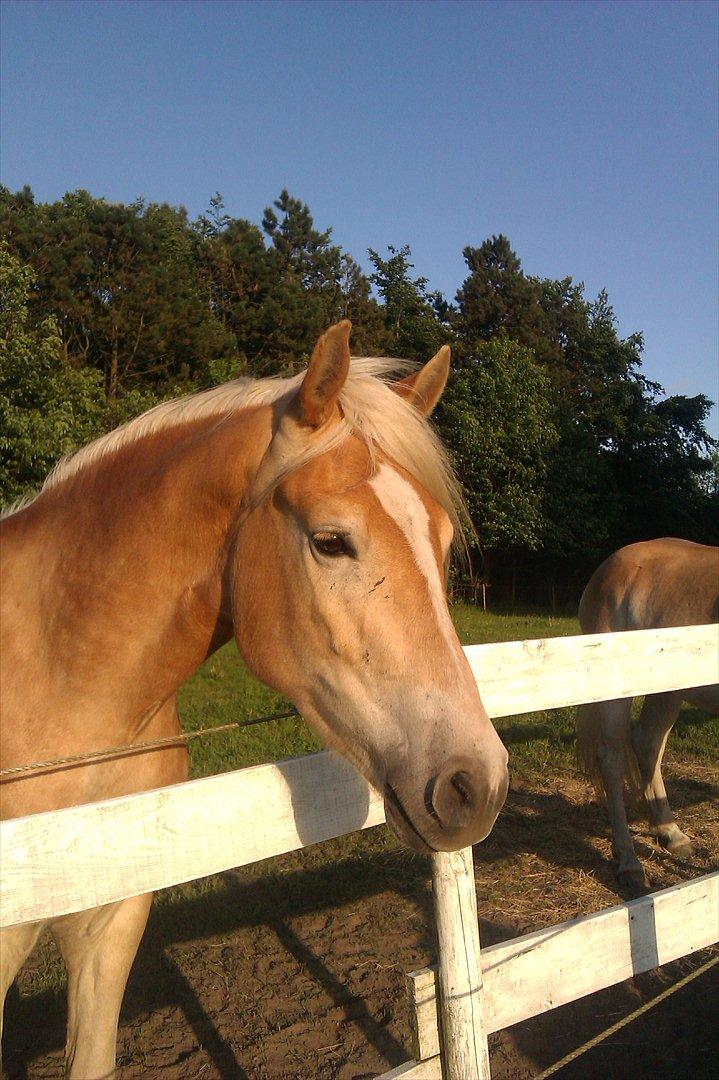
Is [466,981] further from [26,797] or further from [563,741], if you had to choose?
[563,741]

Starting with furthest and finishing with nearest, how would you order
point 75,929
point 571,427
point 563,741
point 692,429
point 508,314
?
point 508,314 → point 692,429 → point 571,427 → point 563,741 → point 75,929

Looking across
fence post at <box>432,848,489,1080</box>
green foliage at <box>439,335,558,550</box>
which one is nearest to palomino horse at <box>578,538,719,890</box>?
fence post at <box>432,848,489,1080</box>

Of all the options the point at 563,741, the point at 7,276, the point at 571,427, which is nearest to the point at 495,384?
the point at 571,427

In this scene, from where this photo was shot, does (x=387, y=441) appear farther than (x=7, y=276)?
No

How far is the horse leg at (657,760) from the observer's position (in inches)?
202

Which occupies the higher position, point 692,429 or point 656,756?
point 692,429

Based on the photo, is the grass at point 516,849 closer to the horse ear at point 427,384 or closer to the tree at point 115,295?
the horse ear at point 427,384

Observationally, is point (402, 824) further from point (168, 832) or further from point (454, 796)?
point (168, 832)

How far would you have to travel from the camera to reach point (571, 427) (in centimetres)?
3084

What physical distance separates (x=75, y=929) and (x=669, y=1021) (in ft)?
8.56

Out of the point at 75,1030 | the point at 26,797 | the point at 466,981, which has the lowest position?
the point at 75,1030

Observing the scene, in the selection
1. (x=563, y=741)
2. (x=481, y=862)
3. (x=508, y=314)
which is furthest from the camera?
(x=508, y=314)

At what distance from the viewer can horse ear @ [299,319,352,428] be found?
177 centimetres

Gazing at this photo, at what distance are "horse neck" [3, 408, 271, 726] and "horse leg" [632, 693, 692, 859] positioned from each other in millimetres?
4181
